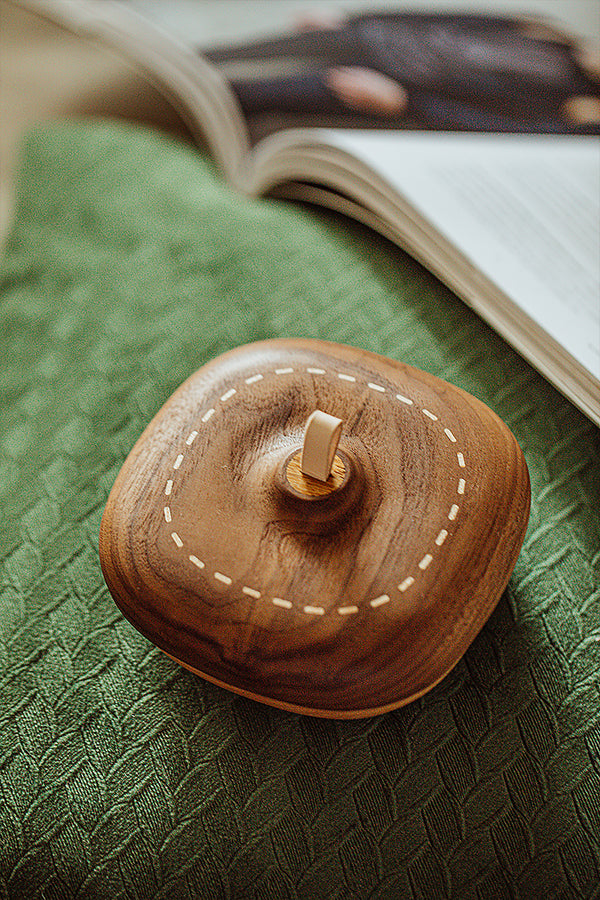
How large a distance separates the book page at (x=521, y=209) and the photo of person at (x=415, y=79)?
0.40ft

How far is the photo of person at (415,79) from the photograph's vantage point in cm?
69

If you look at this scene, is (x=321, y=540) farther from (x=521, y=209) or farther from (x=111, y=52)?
(x=111, y=52)

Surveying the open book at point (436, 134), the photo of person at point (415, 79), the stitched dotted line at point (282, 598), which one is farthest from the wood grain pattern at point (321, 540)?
the photo of person at point (415, 79)

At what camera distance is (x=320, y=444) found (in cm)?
31

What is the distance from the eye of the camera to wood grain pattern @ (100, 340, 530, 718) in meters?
0.30

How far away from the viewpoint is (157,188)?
0.64 m

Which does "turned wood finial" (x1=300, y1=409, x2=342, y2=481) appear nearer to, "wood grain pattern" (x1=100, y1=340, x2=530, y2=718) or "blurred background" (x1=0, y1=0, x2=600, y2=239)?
"wood grain pattern" (x1=100, y1=340, x2=530, y2=718)

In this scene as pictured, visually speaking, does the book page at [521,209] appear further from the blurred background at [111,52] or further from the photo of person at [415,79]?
the blurred background at [111,52]

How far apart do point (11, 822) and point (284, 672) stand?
0.56 feet

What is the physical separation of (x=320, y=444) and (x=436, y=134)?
46 cm

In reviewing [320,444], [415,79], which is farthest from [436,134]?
[320,444]

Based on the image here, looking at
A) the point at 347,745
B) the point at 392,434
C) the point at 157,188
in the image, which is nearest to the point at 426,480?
the point at 392,434

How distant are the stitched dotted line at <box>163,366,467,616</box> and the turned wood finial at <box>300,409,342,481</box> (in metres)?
0.06

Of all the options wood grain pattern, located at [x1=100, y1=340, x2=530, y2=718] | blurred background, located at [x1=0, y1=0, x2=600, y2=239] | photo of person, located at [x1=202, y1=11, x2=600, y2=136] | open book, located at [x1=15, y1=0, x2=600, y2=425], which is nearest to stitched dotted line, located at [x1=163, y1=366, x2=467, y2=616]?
wood grain pattern, located at [x1=100, y1=340, x2=530, y2=718]
